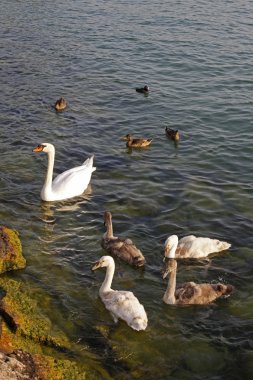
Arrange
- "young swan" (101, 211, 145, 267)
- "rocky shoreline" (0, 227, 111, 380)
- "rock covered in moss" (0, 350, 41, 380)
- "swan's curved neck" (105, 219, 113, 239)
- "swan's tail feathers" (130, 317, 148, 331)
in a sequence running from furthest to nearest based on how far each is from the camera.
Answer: "swan's curved neck" (105, 219, 113, 239) < "young swan" (101, 211, 145, 267) < "swan's tail feathers" (130, 317, 148, 331) < "rocky shoreline" (0, 227, 111, 380) < "rock covered in moss" (0, 350, 41, 380)

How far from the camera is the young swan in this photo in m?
13.2

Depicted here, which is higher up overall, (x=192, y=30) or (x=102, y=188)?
(x=192, y=30)

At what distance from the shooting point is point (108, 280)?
12.2m

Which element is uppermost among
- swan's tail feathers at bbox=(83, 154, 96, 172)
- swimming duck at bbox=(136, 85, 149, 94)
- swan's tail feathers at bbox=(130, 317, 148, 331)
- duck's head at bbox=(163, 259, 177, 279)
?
swimming duck at bbox=(136, 85, 149, 94)

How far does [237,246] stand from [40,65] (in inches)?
710

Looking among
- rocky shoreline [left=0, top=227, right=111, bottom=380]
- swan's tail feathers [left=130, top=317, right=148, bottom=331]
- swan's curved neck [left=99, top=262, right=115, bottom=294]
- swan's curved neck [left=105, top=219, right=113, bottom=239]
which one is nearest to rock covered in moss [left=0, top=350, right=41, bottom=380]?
rocky shoreline [left=0, top=227, right=111, bottom=380]

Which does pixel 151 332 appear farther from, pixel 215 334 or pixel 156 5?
pixel 156 5

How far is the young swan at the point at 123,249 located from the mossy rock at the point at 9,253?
6.95ft

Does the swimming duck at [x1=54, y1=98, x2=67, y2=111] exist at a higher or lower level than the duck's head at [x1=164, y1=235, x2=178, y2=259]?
higher

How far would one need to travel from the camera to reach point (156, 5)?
133 feet

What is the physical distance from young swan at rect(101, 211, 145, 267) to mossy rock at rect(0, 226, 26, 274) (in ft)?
6.95

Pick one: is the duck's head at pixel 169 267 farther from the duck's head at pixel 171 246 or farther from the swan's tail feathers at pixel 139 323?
the swan's tail feathers at pixel 139 323

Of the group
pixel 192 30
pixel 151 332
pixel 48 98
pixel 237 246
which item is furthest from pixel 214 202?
pixel 192 30

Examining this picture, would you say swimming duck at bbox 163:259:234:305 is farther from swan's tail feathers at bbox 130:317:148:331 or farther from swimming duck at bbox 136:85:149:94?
swimming duck at bbox 136:85:149:94
